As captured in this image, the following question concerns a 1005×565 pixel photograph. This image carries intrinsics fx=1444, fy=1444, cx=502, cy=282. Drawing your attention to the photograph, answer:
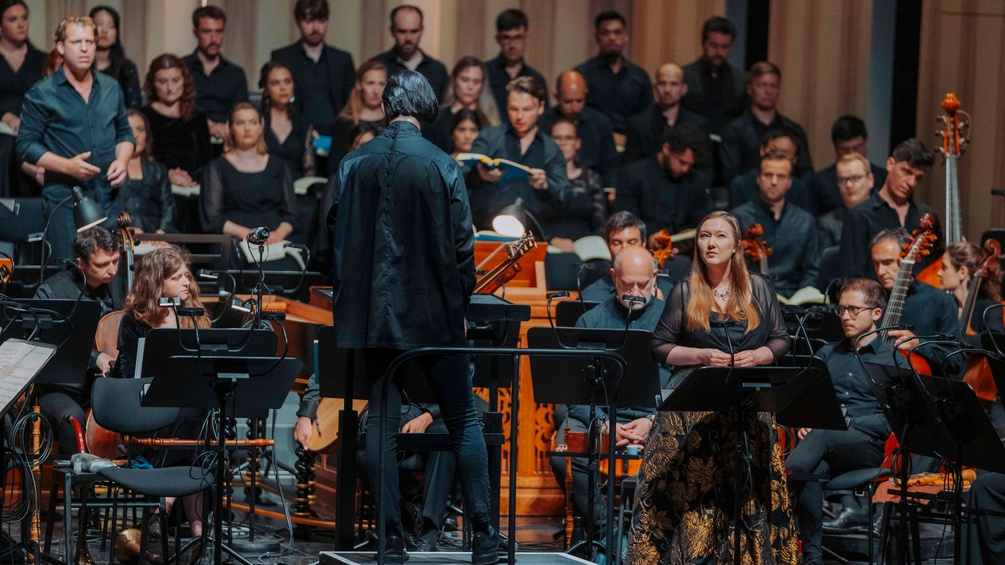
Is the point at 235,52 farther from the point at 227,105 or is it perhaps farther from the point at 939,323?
the point at 939,323

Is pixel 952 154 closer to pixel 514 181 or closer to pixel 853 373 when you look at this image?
pixel 853 373

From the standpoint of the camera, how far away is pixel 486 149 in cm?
828

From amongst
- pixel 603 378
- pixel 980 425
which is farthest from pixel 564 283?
pixel 980 425

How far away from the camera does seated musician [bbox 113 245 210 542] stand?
590cm

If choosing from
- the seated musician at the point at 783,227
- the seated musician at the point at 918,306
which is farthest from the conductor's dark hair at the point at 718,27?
the seated musician at the point at 918,306

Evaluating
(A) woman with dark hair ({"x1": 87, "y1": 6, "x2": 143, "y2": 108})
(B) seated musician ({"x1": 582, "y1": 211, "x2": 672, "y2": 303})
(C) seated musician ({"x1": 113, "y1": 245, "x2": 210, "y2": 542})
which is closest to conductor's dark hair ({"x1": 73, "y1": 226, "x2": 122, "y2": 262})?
(C) seated musician ({"x1": 113, "y1": 245, "x2": 210, "y2": 542})

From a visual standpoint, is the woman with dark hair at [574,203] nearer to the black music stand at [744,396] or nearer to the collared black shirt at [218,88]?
the collared black shirt at [218,88]

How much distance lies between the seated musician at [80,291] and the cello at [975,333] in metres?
3.79

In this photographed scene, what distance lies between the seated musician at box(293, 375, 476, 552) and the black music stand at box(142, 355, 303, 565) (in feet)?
2.87

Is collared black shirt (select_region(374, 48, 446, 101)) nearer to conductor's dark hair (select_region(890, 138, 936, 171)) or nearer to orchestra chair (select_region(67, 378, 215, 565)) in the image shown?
conductor's dark hair (select_region(890, 138, 936, 171))

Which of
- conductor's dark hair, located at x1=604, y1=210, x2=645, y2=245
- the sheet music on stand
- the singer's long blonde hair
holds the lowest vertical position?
the sheet music on stand

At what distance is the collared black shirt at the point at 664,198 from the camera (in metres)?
8.73

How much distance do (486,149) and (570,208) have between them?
0.61 m

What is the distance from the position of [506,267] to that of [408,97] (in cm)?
105
